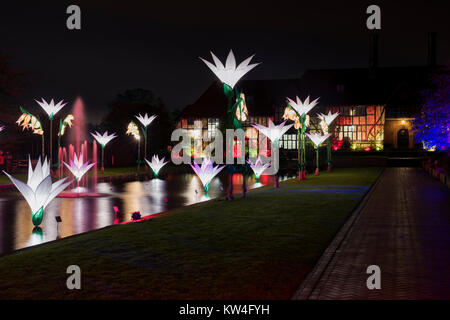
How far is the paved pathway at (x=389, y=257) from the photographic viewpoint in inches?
261

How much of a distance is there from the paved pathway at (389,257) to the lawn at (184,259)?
1.23 feet

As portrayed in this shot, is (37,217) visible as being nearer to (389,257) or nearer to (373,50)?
(389,257)

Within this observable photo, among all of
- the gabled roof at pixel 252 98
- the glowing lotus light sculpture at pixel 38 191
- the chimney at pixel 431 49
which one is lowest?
the glowing lotus light sculpture at pixel 38 191

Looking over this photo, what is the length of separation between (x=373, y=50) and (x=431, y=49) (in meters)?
8.17

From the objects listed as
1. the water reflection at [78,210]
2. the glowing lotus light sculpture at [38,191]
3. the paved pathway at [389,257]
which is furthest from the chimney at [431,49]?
the glowing lotus light sculpture at [38,191]

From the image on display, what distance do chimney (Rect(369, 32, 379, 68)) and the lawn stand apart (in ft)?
201

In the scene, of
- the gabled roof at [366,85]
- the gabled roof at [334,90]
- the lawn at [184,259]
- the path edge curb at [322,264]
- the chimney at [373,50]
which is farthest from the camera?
the chimney at [373,50]

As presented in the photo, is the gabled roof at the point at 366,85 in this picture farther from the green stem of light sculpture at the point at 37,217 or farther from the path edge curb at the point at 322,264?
the green stem of light sculpture at the point at 37,217

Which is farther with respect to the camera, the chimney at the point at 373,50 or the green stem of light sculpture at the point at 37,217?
the chimney at the point at 373,50

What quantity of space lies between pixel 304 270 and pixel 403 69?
67769 millimetres

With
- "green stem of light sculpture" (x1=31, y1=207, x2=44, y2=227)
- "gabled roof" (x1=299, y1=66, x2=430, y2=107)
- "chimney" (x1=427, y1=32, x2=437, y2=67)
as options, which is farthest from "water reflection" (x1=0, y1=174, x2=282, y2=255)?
"chimney" (x1=427, y1=32, x2=437, y2=67)

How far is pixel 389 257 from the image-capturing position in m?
8.68

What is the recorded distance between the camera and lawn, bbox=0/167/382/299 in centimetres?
667
